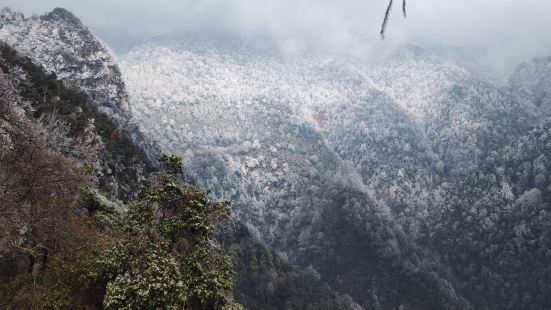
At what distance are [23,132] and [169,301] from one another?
45.3 feet

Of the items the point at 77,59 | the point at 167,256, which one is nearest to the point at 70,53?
the point at 77,59

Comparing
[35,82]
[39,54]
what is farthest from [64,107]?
[39,54]

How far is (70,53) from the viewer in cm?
17225

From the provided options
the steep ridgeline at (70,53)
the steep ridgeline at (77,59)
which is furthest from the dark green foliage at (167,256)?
the steep ridgeline at (70,53)

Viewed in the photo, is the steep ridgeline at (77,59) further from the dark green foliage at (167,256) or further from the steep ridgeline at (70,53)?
the dark green foliage at (167,256)

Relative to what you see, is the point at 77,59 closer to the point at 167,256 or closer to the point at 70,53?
the point at 70,53

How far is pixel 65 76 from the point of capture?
15525 centimetres

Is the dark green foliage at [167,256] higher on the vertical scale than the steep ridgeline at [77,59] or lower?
lower

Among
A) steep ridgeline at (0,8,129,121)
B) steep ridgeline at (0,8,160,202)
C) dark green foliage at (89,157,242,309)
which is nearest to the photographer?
dark green foliage at (89,157,242,309)

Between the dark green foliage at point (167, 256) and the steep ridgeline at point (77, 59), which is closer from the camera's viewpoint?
the dark green foliage at point (167, 256)

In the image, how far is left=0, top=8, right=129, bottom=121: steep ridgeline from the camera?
505ft

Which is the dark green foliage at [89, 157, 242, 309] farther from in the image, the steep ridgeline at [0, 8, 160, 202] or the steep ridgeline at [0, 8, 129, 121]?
the steep ridgeline at [0, 8, 129, 121]

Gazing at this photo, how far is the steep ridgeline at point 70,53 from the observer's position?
505 ft

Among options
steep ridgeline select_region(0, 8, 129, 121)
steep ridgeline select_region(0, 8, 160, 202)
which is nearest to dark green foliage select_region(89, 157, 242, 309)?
steep ridgeline select_region(0, 8, 160, 202)
